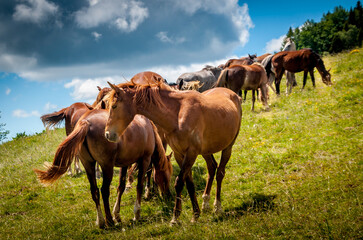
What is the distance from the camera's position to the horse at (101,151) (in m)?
4.48

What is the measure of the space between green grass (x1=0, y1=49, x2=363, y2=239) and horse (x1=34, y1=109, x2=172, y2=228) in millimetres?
711

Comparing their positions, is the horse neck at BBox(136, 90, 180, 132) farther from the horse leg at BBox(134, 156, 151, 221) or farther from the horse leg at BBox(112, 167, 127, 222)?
the horse leg at BBox(112, 167, 127, 222)

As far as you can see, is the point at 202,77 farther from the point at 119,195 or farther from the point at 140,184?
the point at 119,195

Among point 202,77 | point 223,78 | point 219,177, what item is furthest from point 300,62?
point 219,177

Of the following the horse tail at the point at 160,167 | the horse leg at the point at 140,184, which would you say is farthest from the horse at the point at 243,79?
the horse leg at the point at 140,184

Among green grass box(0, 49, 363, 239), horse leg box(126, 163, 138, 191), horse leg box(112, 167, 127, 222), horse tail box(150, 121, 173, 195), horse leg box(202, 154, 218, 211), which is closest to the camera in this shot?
green grass box(0, 49, 363, 239)

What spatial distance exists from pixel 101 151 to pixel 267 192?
3.42 metres

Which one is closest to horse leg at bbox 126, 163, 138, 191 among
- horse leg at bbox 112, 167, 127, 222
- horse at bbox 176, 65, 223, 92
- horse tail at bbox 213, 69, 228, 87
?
horse leg at bbox 112, 167, 127, 222

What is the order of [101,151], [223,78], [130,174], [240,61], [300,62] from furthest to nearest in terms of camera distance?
[240,61] < [300,62] < [223,78] < [130,174] < [101,151]

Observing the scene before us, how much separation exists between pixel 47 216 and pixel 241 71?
9593 millimetres

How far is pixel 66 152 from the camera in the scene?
445 cm

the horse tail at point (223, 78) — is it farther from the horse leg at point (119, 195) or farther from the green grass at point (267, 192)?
the horse leg at point (119, 195)

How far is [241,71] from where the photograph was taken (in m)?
12.0

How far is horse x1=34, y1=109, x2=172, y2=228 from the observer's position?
4484 mm
